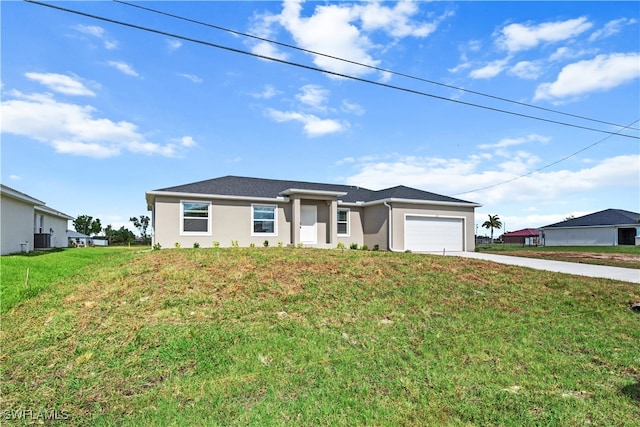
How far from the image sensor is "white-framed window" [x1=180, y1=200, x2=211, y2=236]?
1608cm

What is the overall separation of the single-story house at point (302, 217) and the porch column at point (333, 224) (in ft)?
0.03

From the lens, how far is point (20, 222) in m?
18.2

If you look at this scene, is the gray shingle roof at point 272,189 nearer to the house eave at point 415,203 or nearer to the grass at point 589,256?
the house eave at point 415,203

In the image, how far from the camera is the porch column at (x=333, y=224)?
59.2ft

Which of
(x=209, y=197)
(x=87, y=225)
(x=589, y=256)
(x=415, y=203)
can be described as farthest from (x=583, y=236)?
(x=87, y=225)

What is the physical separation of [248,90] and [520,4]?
26.8 ft

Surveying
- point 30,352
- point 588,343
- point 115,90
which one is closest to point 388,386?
point 588,343

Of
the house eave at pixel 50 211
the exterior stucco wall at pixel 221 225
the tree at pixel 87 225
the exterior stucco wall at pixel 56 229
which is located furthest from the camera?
the tree at pixel 87 225

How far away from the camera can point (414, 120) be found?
1298cm

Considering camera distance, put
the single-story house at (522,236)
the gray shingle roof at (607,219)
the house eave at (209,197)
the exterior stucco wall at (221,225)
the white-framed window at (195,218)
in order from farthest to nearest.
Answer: the single-story house at (522,236), the gray shingle roof at (607,219), the white-framed window at (195,218), the exterior stucco wall at (221,225), the house eave at (209,197)

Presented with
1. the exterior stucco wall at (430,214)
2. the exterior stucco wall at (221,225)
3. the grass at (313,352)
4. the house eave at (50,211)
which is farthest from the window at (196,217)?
the house eave at (50,211)

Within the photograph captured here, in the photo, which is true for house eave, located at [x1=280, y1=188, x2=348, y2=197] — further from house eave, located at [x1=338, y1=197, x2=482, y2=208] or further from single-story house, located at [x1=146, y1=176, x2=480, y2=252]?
house eave, located at [x1=338, y1=197, x2=482, y2=208]

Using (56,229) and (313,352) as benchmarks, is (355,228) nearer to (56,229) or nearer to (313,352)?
(313,352)

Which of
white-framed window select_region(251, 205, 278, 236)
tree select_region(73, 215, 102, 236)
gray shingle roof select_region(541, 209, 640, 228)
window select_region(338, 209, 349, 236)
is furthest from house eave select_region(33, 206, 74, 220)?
gray shingle roof select_region(541, 209, 640, 228)
